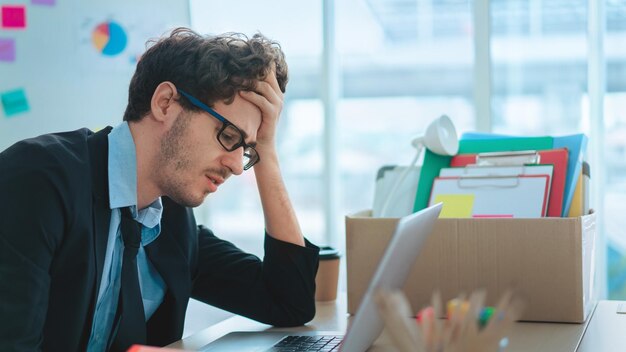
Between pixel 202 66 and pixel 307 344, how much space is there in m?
0.53

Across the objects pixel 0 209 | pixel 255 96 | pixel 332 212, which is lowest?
pixel 332 212

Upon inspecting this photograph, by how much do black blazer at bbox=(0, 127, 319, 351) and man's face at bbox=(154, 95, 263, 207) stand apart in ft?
0.37

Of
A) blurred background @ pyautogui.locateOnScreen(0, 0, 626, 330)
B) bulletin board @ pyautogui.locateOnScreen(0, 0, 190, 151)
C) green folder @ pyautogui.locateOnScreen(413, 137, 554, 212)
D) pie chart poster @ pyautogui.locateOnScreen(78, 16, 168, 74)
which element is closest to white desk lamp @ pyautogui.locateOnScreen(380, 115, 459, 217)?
green folder @ pyautogui.locateOnScreen(413, 137, 554, 212)

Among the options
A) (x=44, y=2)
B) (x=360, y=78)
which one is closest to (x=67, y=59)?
(x=44, y=2)

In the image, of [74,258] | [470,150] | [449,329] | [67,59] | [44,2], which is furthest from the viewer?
[67,59]

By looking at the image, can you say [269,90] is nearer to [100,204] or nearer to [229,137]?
[229,137]

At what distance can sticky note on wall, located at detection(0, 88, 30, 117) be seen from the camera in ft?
8.99

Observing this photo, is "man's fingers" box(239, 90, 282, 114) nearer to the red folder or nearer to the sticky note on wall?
the red folder

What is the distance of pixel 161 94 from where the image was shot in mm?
1426

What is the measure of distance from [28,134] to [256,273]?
Answer: 1577mm

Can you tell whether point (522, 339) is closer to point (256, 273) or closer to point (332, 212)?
point (256, 273)

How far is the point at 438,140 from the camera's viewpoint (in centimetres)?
162

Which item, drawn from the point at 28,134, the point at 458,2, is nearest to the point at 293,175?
the point at 458,2

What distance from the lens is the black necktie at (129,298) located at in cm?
130
